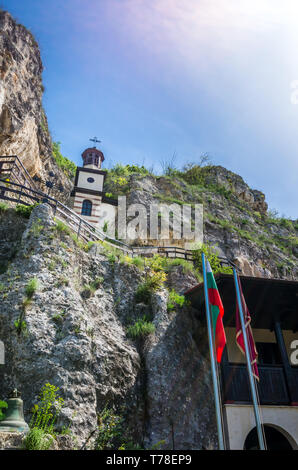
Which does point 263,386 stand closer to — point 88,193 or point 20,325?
point 20,325

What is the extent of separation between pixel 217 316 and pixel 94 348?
4275mm

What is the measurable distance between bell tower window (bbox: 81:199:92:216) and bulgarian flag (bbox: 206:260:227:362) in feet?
74.4

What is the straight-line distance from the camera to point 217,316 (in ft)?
35.4

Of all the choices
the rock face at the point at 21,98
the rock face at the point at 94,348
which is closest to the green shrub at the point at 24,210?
the rock face at the point at 94,348

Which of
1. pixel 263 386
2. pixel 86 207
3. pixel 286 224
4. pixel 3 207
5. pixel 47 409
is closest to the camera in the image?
pixel 47 409

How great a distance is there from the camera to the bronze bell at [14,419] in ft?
24.5

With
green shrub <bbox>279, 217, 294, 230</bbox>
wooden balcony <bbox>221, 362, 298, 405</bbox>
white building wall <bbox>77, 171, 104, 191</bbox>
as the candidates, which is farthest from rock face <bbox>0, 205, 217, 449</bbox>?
green shrub <bbox>279, 217, 294, 230</bbox>

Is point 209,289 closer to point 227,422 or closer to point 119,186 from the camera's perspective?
point 227,422

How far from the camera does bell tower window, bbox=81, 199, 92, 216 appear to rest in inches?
1298

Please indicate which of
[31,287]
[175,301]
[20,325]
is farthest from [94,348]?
[175,301]

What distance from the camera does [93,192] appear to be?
33.8 metres

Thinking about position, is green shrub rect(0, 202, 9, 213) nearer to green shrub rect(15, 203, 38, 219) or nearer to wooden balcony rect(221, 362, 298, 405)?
green shrub rect(15, 203, 38, 219)

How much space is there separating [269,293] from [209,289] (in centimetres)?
451

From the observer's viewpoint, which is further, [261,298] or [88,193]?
[88,193]
